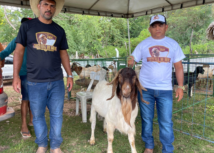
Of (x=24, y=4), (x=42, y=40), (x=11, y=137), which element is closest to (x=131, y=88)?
(x=42, y=40)

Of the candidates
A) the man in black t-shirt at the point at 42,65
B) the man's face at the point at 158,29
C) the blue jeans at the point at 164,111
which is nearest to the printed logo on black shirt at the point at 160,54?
the man's face at the point at 158,29

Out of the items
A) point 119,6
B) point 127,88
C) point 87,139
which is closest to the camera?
point 127,88

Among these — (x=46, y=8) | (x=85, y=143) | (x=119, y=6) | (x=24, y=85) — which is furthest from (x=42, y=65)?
(x=119, y=6)

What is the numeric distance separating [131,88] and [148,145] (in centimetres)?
123

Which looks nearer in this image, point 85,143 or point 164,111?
point 164,111

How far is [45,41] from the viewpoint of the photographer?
2.34 meters

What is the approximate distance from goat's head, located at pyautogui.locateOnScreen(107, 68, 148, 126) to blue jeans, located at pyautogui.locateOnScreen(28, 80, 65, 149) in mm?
919

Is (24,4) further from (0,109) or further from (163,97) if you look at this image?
(163,97)

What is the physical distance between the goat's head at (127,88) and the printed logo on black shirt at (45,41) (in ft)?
3.60

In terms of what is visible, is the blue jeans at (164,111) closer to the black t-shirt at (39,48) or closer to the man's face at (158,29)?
the man's face at (158,29)

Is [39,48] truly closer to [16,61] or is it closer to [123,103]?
[16,61]

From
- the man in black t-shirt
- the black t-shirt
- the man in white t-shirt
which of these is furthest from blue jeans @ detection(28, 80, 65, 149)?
the man in white t-shirt

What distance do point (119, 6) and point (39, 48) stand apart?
14.3 ft

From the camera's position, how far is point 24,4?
450cm
